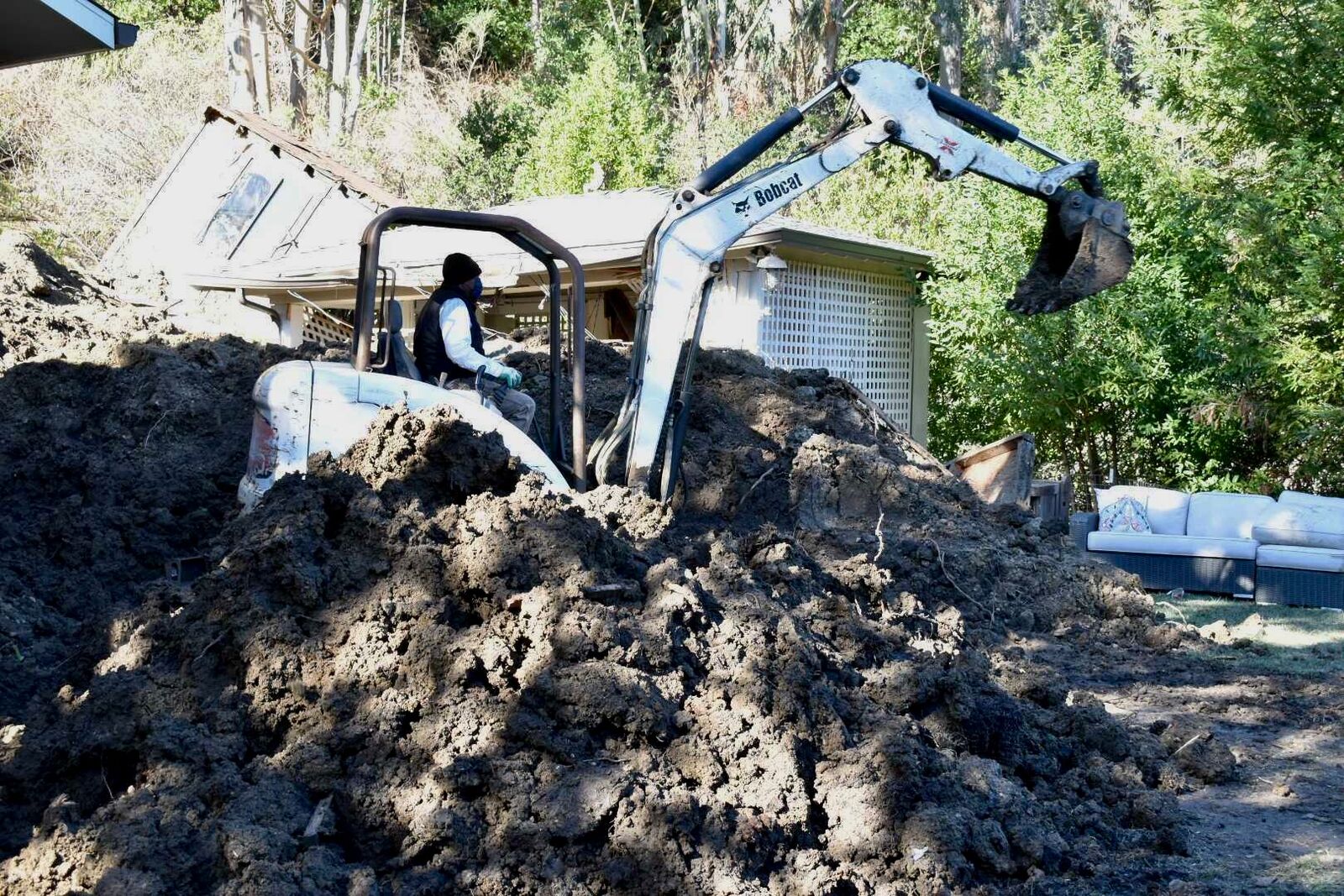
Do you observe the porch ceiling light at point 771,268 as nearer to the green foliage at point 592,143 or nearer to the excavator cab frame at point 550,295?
the excavator cab frame at point 550,295

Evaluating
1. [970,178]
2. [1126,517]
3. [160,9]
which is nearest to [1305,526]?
[1126,517]

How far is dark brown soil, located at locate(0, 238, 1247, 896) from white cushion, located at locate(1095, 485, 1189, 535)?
253 inches

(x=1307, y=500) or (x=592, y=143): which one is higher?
(x=592, y=143)

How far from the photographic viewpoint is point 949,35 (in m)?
31.4

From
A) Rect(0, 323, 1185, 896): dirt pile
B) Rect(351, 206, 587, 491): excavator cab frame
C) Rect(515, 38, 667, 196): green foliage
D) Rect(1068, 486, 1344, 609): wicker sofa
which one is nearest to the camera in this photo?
Rect(0, 323, 1185, 896): dirt pile

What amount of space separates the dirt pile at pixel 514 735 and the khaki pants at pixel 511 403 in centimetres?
135

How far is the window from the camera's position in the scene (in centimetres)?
1939

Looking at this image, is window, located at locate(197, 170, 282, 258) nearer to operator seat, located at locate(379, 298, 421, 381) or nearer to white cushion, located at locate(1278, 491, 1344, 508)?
operator seat, located at locate(379, 298, 421, 381)

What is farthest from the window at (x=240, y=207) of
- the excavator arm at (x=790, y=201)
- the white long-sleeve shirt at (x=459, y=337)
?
the white long-sleeve shirt at (x=459, y=337)

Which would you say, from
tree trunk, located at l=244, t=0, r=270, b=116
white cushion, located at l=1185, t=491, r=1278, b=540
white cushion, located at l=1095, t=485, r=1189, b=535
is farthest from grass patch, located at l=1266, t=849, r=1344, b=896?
tree trunk, located at l=244, t=0, r=270, b=116

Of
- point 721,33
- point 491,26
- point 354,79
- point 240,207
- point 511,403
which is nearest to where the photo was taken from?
point 511,403

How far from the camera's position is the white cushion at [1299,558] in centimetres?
1167

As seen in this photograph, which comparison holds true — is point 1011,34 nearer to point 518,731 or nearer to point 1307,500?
point 1307,500

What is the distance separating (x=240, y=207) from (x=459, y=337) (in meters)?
13.0
